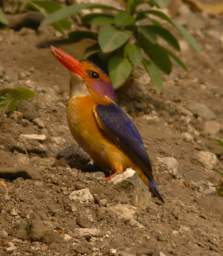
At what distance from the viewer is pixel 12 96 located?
5.48 m

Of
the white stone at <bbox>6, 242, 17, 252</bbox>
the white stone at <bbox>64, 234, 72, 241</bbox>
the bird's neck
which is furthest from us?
the bird's neck

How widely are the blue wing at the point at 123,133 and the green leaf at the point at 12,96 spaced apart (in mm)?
470

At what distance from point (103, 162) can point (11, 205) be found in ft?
2.72

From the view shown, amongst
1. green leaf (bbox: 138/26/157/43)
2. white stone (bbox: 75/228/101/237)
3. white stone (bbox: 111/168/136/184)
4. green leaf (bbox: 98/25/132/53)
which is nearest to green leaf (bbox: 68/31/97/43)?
green leaf (bbox: 98/25/132/53)

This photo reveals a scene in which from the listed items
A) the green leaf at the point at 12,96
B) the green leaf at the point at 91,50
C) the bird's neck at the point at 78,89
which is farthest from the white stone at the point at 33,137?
the green leaf at the point at 91,50

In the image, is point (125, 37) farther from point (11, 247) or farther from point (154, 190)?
point (11, 247)

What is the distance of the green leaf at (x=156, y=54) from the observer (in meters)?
6.92

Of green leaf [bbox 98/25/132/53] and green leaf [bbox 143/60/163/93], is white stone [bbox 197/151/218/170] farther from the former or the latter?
green leaf [bbox 98/25/132/53]

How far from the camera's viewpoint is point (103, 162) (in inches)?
211

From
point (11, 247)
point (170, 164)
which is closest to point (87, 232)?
point (11, 247)

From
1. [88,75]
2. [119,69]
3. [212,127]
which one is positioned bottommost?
[212,127]

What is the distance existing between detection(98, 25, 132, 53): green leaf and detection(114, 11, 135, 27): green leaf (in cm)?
8

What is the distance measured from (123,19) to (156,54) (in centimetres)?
44

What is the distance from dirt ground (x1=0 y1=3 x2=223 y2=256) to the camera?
15.2ft
